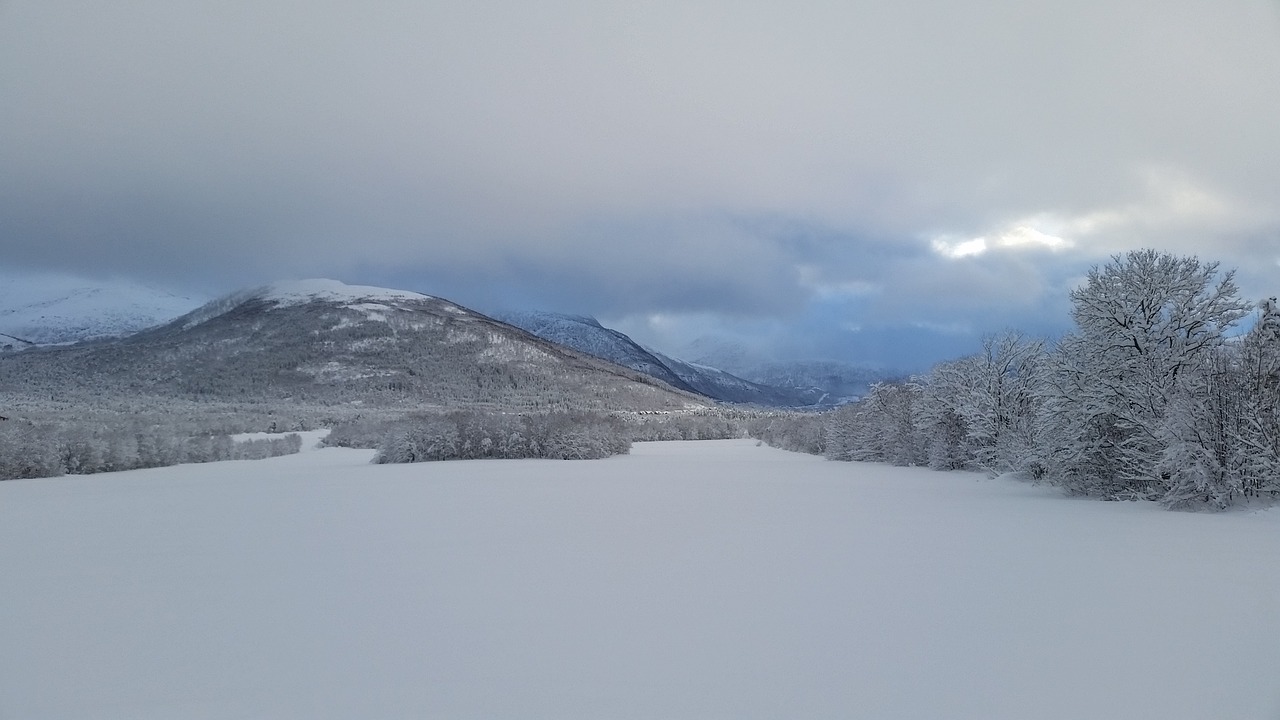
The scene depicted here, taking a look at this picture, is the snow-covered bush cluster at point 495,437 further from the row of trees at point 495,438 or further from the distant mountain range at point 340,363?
the distant mountain range at point 340,363

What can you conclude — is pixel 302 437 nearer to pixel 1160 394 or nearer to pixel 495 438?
pixel 495 438

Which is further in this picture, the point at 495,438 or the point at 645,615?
the point at 495,438

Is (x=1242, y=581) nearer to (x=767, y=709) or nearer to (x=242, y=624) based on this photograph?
(x=767, y=709)

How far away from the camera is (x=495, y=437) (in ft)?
137

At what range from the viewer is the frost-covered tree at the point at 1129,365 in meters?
18.2

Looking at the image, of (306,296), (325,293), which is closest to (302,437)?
(306,296)

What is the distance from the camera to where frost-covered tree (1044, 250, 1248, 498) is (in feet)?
59.7

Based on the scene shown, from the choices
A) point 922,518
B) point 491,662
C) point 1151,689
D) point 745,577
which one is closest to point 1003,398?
point 922,518

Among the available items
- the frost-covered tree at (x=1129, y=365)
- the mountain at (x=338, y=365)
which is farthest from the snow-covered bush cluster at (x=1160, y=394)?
the mountain at (x=338, y=365)

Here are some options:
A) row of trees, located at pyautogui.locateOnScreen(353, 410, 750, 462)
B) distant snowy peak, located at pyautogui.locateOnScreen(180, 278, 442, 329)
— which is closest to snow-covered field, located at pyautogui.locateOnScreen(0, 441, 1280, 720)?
row of trees, located at pyautogui.locateOnScreen(353, 410, 750, 462)

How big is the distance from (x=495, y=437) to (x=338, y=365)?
7443 cm

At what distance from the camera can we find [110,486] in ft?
81.9

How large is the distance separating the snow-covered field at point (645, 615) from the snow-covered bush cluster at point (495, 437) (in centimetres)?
2337

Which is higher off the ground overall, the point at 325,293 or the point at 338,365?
the point at 325,293
